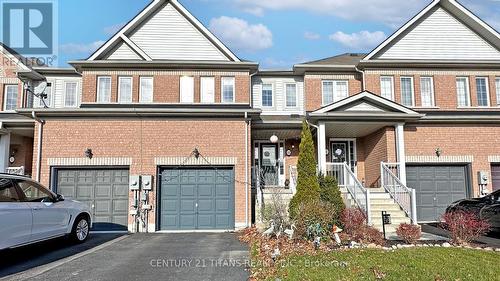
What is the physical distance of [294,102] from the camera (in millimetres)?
18984

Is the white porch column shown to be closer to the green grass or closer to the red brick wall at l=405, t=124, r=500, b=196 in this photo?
the green grass

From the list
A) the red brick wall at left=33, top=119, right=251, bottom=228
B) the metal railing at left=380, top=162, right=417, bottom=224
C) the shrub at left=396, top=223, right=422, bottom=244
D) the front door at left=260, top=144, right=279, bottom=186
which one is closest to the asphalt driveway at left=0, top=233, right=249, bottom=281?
the red brick wall at left=33, top=119, right=251, bottom=228

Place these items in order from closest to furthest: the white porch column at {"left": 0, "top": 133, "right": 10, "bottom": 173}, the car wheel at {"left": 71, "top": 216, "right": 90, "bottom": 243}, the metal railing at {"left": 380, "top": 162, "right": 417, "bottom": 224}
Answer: the car wheel at {"left": 71, "top": 216, "right": 90, "bottom": 243} → the metal railing at {"left": 380, "top": 162, "right": 417, "bottom": 224} → the white porch column at {"left": 0, "top": 133, "right": 10, "bottom": 173}

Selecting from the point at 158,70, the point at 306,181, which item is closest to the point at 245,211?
the point at 306,181

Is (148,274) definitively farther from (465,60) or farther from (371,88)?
(465,60)

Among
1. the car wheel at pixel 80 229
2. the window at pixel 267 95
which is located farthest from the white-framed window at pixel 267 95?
the car wheel at pixel 80 229

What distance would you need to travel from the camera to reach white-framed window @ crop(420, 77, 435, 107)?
17.6 meters

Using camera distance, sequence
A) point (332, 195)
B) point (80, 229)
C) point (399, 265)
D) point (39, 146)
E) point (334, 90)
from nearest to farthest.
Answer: point (399, 265), point (80, 229), point (332, 195), point (39, 146), point (334, 90)

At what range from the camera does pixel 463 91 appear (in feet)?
58.5

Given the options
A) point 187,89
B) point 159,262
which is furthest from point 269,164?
point 159,262

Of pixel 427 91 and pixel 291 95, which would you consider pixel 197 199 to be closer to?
pixel 291 95

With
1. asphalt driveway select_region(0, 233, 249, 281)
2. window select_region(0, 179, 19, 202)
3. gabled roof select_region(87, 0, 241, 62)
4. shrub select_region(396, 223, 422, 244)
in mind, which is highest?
gabled roof select_region(87, 0, 241, 62)

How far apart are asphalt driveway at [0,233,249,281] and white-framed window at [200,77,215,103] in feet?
25.8

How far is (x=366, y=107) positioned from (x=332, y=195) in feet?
16.6
